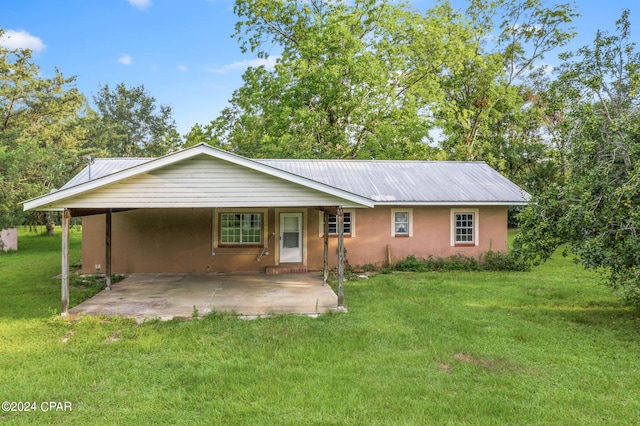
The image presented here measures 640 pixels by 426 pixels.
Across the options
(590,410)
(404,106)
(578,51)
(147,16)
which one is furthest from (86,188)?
(404,106)

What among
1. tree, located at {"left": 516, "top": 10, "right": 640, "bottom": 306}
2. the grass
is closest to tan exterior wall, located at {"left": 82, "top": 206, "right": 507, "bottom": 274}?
the grass

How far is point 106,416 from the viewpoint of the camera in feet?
12.7

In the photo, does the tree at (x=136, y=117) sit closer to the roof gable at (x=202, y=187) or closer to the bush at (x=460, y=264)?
the bush at (x=460, y=264)

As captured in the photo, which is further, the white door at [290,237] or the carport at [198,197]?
the white door at [290,237]

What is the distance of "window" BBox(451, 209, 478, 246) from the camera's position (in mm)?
13133

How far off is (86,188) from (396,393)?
20.5 ft

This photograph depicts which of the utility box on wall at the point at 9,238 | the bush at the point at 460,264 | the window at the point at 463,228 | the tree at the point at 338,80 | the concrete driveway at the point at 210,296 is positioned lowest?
the concrete driveway at the point at 210,296

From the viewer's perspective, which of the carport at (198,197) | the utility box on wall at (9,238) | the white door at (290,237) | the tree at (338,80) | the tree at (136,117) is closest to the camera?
the carport at (198,197)

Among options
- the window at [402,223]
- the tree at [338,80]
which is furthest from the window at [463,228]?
the tree at [338,80]

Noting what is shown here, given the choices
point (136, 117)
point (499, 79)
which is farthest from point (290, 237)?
point (136, 117)

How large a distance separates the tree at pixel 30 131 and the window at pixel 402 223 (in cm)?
1246

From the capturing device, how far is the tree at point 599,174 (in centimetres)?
586

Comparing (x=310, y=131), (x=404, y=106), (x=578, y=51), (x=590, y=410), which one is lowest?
(x=590, y=410)

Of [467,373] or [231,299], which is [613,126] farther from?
[231,299]
